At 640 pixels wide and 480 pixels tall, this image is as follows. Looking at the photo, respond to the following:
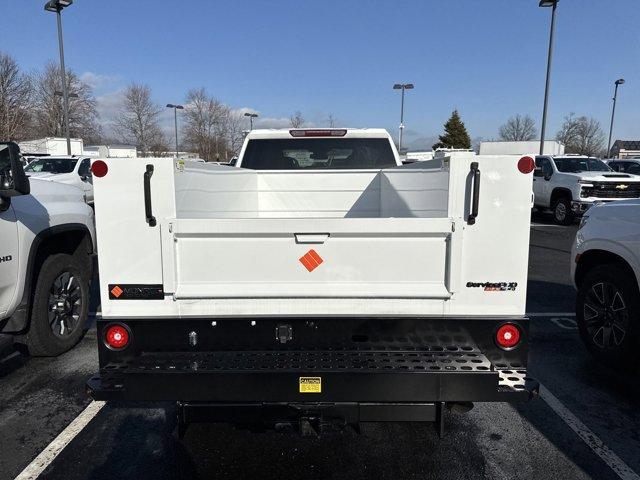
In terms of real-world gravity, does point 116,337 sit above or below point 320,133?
below

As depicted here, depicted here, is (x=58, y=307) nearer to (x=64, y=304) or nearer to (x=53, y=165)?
(x=64, y=304)

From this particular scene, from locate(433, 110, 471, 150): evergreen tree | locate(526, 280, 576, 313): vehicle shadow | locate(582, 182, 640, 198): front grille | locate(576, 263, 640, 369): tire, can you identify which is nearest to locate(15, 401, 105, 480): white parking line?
locate(576, 263, 640, 369): tire

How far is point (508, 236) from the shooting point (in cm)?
267

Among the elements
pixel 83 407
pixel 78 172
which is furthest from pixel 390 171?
pixel 78 172

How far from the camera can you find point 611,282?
172 inches

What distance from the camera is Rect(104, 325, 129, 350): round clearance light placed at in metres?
2.71

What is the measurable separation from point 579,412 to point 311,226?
269cm

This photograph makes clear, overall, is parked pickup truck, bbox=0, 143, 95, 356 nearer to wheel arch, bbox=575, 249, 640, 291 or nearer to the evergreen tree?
wheel arch, bbox=575, 249, 640, 291

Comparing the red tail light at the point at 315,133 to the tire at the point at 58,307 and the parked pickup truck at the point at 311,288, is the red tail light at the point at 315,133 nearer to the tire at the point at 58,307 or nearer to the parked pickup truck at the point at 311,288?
the tire at the point at 58,307

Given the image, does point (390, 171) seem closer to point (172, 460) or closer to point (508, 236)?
point (508, 236)

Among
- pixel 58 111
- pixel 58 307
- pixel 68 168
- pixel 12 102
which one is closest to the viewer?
pixel 58 307

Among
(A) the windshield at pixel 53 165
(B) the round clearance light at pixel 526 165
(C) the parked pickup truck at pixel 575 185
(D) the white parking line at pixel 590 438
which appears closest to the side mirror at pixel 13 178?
(B) the round clearance light at pixel 526 165

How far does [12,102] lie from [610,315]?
35281 mm

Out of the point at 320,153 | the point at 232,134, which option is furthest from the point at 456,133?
the point at 320,153
